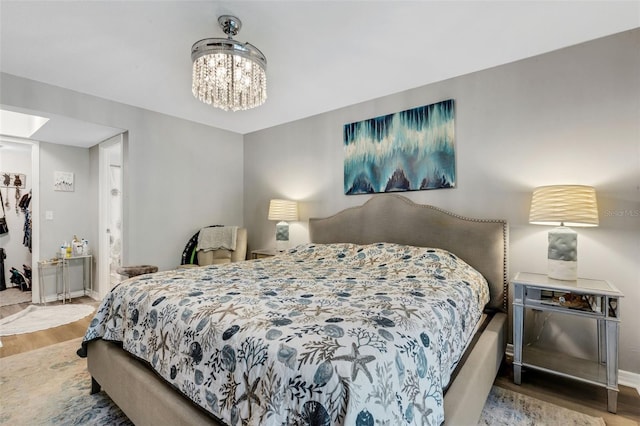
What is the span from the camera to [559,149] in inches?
89.1

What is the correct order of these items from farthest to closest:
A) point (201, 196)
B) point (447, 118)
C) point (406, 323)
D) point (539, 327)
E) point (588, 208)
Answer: point (201, 196), point (447, 118), point (539, 327), point (588, 208), point (406, 323)

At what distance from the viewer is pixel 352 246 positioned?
9.47 ft

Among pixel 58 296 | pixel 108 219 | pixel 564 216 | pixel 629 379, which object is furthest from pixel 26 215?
pixel 629 379

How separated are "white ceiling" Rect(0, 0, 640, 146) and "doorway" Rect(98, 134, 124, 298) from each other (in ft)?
4.40

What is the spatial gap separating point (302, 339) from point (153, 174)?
3.38 m

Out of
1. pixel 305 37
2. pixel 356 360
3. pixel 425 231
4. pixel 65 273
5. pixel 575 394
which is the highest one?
pixel 305 37

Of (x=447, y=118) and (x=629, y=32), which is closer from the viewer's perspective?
(x=629, y=32)

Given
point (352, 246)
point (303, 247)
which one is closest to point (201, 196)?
point (303, 247)

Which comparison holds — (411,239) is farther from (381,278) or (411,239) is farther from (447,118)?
(447,118)

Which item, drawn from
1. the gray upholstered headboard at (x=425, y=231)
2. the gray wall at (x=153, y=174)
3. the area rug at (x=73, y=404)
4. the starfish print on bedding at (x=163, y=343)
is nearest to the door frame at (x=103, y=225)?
the gray wall at (x=153, y=174)

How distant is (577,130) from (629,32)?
2.23 feet

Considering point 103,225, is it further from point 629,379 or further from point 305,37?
point 629,379

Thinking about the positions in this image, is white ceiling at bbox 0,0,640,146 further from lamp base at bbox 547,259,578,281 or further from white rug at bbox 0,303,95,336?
white rug at bbox 0,303,95,336

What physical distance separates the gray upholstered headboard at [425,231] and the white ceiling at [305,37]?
1.24m
